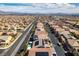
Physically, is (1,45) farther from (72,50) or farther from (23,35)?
(72,50)

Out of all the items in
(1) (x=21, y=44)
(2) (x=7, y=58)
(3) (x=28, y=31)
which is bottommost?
(2) (x=7, y=58)

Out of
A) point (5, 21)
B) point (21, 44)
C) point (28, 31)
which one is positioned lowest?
point (21, 44)

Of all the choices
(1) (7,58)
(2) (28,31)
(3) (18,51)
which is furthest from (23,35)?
(1) (7,58)

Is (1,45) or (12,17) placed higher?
(12,17)

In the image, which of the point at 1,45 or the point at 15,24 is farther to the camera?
the point at 15,24

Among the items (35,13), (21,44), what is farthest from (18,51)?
(35,13)

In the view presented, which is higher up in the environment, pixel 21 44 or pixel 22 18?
pixel 22 18

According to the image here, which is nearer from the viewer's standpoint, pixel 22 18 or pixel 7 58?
pixel 7 58

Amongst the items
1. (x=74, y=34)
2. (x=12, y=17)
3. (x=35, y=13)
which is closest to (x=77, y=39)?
(x=74, y=34)

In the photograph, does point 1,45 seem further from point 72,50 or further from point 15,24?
point 72,50
